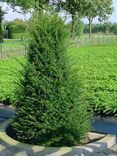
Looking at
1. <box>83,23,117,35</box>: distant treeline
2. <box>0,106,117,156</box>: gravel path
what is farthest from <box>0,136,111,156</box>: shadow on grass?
<box>83,23,117,35</box>: distant treeline

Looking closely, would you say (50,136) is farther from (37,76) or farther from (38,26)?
(38,26)

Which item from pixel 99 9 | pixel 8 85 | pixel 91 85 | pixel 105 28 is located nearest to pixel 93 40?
pixel 99 9

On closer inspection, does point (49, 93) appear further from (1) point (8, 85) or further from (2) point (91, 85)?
(1) point (8, 85)

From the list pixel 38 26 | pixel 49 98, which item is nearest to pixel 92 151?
pixel 49 98

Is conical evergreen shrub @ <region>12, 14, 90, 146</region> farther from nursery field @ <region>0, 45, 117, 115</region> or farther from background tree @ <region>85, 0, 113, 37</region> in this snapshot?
background tree @ <region>85, 0, 113, 37</region>

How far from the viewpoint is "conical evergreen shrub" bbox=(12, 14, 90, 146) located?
16.5 feet

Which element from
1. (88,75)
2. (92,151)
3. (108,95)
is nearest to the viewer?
(92,151)

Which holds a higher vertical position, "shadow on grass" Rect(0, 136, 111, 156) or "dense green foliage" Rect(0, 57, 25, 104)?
"dense green foliage" Rect(0, 57, 25, 104)

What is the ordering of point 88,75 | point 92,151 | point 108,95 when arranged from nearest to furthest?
point 92,151 → point 108,95 → point 88,75

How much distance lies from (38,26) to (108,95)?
381 centimetres

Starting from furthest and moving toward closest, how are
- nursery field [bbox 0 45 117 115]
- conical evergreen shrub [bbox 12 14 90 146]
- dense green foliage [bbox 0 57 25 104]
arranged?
dense green foliage [bbox 0 57 25 104] < nursery field [bbox 0 45 117 115] < conical evergreen shrub [bbox 12 14 90 146]

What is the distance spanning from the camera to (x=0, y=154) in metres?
5.12

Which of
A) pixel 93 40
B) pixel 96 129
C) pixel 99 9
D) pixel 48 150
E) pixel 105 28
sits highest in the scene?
pixel 99 9

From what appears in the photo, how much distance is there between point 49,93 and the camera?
5066mm
